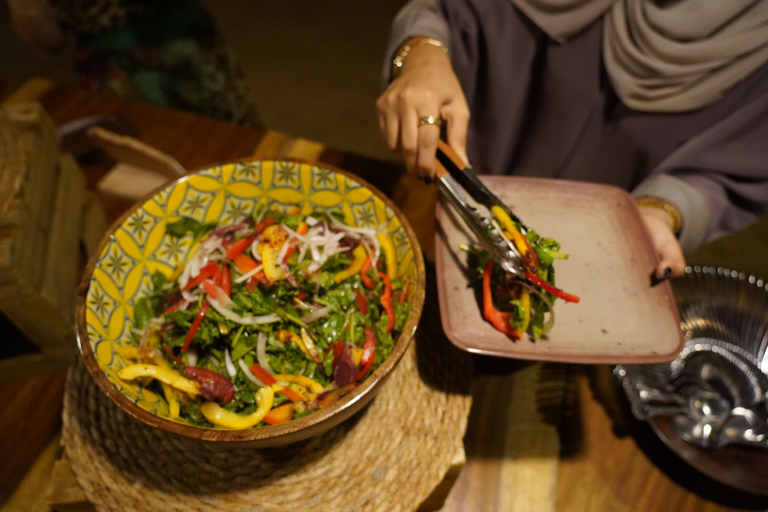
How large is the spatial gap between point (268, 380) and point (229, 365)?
3.9 inches

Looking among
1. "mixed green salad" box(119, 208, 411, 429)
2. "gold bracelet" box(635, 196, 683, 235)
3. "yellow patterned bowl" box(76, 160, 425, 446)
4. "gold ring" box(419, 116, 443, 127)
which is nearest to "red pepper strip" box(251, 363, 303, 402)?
"mixed green salad" box(119, 208, 411, 429)

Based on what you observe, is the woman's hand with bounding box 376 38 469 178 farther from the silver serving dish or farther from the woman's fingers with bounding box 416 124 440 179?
the silver serving dish

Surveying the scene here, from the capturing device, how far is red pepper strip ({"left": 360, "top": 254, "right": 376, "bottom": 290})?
1.09 metres

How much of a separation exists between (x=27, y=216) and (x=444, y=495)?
47.8 inches

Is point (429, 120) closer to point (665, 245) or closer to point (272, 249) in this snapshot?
point (272, 249)

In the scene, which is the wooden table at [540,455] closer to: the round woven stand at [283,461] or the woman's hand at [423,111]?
the round woven stand at [283,461]

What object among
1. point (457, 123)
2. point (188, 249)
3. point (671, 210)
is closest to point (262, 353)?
point (188, 249)

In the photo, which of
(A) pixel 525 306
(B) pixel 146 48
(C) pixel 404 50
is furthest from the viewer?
(B) pixel 146 48

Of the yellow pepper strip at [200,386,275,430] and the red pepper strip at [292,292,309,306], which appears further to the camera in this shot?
the red pepper strip at [292,292,309,306]

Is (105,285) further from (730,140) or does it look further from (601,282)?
(730,140)

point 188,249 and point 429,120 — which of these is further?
point 188,249

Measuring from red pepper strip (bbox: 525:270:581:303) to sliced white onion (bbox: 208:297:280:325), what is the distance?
1.84 feet

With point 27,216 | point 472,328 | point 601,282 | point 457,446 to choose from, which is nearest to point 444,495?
point 457,446

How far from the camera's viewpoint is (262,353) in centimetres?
98
